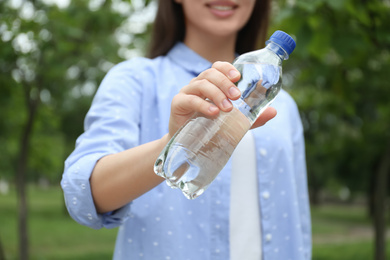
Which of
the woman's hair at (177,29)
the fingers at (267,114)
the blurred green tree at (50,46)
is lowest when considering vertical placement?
the blurred green tree at (50,46)

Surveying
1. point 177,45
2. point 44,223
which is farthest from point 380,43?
point 44,223

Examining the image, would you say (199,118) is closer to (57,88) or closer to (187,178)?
(187,178)

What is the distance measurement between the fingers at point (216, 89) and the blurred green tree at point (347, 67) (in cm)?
229

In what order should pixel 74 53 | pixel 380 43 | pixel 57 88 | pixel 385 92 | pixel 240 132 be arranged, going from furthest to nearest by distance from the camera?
pixel 57 88, pixel 74 53, pixel 385 92, pixel 380 43, pixel 240 132

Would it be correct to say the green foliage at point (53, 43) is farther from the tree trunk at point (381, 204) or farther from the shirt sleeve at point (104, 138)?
the tree trunk at point (381, 204)

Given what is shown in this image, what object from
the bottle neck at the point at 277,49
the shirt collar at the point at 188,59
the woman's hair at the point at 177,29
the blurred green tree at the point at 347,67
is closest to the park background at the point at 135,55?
the blurred green tree at the point at 347,67

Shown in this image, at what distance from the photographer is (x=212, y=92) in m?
1.12

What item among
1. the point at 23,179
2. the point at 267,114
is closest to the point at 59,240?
the point at 23,179

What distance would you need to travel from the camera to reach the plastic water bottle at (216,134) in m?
1.20

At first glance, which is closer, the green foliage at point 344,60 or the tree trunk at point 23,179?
the green foliage at point 344,60

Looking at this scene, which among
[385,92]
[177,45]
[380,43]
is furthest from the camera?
[385,92]

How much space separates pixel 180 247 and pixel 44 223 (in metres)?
18.7

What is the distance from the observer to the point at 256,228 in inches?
68.9

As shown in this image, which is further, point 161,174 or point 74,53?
point 74,53
